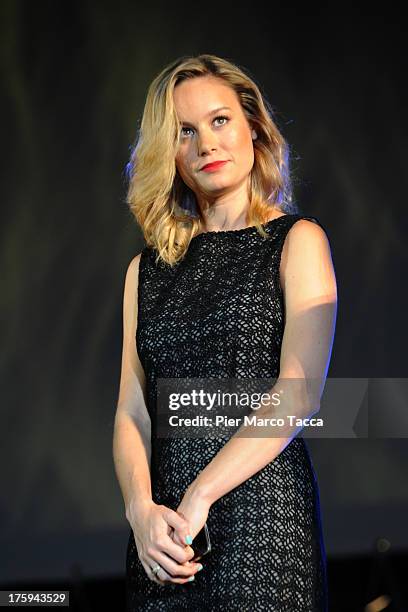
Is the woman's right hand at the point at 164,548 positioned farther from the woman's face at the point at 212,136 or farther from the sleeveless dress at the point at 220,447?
the woman's face at the point at 212,136

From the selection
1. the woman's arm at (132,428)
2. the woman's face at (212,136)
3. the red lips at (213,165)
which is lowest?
the woman's arm at (132,428)

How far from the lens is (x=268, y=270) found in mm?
1896

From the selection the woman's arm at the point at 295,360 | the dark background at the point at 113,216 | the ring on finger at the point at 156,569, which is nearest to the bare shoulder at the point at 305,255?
the woman's arm at the point at 295,360

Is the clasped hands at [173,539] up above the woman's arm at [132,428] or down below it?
below

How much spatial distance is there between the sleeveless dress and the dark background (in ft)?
5.68

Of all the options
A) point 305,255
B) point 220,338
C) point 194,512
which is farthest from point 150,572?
point 305,255

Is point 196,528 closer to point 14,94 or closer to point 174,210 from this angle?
point 174,210

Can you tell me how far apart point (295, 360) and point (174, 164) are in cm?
53

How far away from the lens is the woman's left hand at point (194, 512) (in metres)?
1.67

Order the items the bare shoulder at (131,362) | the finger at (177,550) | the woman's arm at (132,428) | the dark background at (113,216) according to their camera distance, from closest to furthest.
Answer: the finger at (177,550) → the woman's arm at (132,428) → the bare shoulder at (131,362) → the dark background at (113,216)

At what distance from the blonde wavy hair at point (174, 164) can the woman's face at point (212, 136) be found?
23 millimetres

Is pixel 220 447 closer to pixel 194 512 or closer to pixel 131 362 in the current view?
→ pixel 194 512

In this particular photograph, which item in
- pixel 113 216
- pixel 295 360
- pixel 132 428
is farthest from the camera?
pixel 113 216

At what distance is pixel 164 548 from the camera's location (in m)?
1.67
